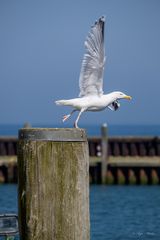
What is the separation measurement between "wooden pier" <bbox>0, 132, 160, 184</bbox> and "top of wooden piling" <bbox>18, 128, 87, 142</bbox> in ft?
79.9

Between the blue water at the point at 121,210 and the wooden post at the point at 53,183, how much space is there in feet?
39.7

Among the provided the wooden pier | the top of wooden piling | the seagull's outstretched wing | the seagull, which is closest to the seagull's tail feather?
the seagull

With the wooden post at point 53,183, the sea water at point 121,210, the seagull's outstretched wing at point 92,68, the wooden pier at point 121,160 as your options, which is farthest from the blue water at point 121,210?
the wooden post at point 53,183

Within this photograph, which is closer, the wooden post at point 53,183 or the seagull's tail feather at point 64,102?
the wooden post at point 53,183

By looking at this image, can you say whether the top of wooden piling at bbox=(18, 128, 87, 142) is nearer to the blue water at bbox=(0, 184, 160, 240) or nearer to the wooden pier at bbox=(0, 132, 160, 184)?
the blue water at bbox=(0, 184, 160, 240)

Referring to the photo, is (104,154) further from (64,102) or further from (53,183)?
(53,183)

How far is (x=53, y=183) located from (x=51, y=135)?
33cm

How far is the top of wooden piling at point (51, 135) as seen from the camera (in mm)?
5824

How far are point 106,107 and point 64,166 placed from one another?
3351 millimetres

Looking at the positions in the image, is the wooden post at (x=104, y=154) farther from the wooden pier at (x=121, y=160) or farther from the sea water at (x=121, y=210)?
the sea water at (x=121, y=210)

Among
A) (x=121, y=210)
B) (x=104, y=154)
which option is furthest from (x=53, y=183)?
(x=104, y=154)

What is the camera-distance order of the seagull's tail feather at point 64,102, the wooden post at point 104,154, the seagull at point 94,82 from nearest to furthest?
the seagull at point 94,82
the seagull's tail feather at point 64,102
the wooden post at point 104,154

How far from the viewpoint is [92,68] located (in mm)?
9844

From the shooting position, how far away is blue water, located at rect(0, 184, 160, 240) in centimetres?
1980
